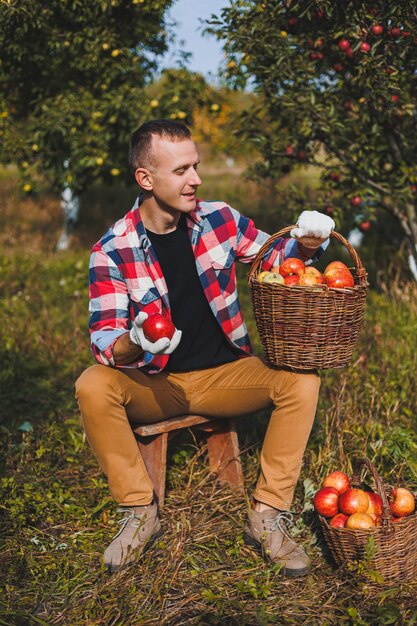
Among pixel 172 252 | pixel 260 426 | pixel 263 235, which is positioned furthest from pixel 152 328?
pixel 260 426

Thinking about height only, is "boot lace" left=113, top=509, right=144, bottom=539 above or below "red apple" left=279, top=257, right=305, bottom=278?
below

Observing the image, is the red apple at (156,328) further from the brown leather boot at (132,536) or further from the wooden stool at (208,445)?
the brown leather boot at (132,536)

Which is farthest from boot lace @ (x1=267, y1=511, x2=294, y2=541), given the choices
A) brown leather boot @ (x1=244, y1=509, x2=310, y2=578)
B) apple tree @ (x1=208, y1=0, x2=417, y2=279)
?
apple tree @ (x1=208, y1=0, x2=417, y2=279)

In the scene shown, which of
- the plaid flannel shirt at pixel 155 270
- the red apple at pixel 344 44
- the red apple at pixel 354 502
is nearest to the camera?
the red apple at pixel 354 502

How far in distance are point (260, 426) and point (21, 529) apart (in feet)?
4.72

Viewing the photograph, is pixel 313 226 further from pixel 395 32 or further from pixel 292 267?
pixel 395 32

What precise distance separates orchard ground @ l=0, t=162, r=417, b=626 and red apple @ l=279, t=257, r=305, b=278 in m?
0.92

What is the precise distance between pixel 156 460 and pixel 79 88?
4243 millimetres

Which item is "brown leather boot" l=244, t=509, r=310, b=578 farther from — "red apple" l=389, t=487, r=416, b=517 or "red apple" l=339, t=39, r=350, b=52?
"red apple" l=339, t=39, r=350, b=52

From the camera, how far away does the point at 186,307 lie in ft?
10.3

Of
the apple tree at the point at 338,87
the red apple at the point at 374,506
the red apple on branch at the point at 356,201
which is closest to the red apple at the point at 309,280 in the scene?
the red apple at the point at 374,506

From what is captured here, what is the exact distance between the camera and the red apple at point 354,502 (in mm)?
2604

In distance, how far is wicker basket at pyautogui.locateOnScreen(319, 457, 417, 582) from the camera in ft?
8.14

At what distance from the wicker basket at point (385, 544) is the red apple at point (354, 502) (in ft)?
0.30
